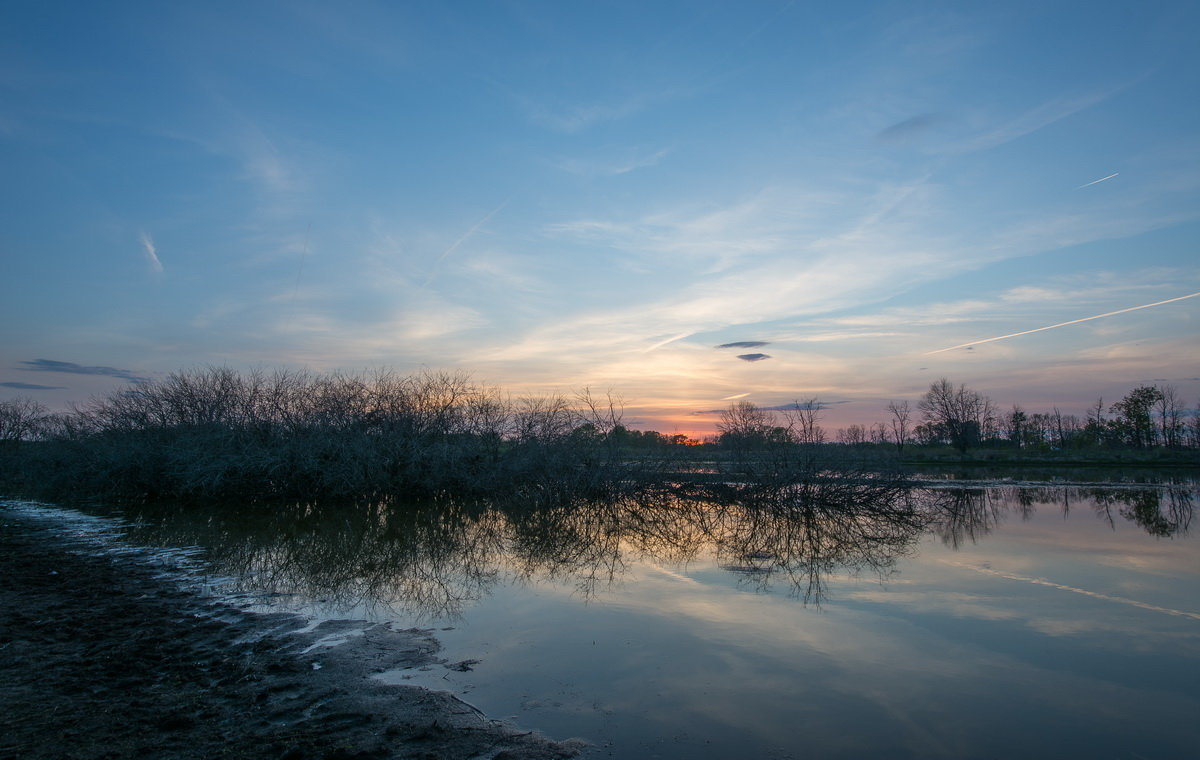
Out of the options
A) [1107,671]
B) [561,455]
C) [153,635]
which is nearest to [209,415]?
[561,455]

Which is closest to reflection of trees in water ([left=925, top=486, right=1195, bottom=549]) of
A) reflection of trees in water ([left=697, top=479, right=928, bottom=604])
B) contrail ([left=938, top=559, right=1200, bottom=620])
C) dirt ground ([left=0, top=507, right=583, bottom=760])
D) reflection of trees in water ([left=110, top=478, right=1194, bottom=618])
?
reflection of trees in water ([left=110, top=478, right=1194, bottom=618])

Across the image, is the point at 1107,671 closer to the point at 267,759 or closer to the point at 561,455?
the point at 267,759

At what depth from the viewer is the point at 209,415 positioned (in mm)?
25234

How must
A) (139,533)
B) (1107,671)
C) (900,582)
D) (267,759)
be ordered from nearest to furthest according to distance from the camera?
(267,759), (1107,671), (900,582), (139,533)

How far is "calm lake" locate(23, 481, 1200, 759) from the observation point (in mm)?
4473

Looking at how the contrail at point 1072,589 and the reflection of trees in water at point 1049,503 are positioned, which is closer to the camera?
the contrail at point 1072,589

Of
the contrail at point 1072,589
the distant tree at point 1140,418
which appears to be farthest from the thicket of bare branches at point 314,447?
the distant tree at point 1140,418

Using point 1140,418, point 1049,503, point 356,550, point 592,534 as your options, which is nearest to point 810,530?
point 592,534

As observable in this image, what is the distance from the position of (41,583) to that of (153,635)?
3799 mm

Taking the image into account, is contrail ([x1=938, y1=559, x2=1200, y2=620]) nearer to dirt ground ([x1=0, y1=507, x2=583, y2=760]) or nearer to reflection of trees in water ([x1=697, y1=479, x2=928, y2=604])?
reflection of trees in water ([x1=697, y1=479, x2=928, y2=604])

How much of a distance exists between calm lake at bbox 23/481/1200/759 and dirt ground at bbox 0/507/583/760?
43 centimetres

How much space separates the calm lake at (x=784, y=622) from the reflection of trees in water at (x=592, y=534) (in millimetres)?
98

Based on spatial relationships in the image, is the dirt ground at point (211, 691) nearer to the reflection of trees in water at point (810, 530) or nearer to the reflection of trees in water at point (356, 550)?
the reflection of trees in water at point (356, 550)

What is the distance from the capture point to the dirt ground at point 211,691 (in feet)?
12.8
